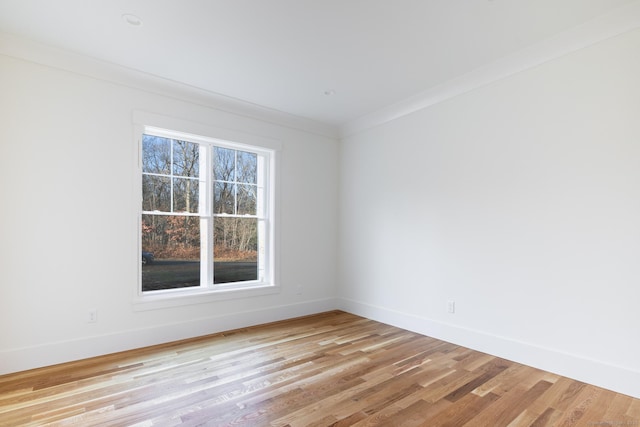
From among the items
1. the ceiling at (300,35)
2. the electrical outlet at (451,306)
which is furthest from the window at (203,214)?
the electrical outlet at (451,306)

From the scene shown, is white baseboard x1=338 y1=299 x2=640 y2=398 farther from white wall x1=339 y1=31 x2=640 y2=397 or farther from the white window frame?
the white window frame

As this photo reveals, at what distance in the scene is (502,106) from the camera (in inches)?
130

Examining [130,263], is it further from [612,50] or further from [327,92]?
[612,50]

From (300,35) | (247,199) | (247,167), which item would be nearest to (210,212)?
(247,199)

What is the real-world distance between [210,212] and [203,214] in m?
0.08

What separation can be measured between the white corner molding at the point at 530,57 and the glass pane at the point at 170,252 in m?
2.93

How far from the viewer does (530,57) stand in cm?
303

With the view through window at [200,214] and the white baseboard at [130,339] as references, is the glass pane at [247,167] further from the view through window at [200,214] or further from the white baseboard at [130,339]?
the white baseboard at [130,339]

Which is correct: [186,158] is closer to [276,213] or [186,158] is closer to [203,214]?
[203,214]

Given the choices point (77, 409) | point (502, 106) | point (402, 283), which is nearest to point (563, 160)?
point (502, 106)

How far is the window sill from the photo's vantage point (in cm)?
354

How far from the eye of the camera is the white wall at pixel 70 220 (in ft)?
9.45

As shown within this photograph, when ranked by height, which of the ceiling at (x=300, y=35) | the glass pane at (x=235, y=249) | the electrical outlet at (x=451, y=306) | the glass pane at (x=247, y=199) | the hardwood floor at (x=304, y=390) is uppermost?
the ceiling at (x=300, y=35)

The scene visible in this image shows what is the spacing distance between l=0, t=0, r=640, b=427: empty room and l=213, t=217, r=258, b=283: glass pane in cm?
3
